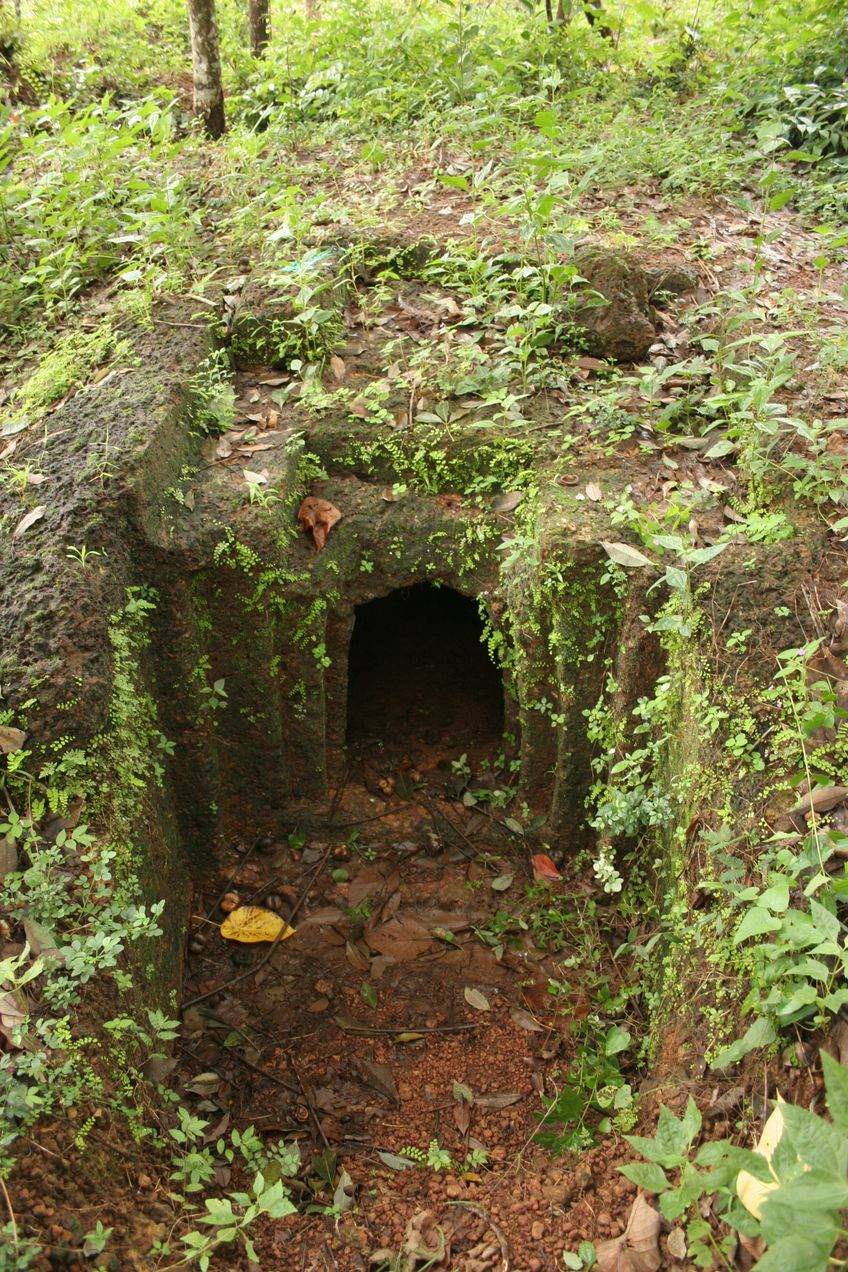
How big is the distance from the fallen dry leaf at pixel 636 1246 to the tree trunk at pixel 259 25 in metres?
8.26

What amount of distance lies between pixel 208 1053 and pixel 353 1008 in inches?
25.4

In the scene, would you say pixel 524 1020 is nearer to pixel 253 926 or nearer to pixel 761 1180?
pixel 253 926

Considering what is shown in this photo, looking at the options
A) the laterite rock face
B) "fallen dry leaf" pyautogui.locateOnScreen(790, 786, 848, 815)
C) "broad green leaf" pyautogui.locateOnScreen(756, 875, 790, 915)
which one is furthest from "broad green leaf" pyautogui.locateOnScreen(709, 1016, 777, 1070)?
the laterite rock face

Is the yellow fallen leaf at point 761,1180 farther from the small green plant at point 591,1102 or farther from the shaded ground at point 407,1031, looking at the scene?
the small green plant at point 591,1102

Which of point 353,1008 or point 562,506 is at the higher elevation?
point 562,506

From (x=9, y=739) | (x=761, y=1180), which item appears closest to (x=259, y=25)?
(x=9, y=739)

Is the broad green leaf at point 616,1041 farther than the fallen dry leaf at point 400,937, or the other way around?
the fallen dry leaf at point 400,937

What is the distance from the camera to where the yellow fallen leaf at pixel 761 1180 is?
79.0 inches

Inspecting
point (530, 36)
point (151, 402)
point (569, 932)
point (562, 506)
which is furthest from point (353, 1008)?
point (530, 36)

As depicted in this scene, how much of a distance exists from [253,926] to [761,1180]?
2.85 metres

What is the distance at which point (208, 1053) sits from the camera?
3781 mm

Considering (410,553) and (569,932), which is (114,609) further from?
(569,932)

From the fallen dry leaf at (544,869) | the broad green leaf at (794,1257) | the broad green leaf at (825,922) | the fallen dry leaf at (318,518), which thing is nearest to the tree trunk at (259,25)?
the fallen dry leaf at (318,518)

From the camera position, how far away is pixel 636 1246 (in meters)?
2.49
